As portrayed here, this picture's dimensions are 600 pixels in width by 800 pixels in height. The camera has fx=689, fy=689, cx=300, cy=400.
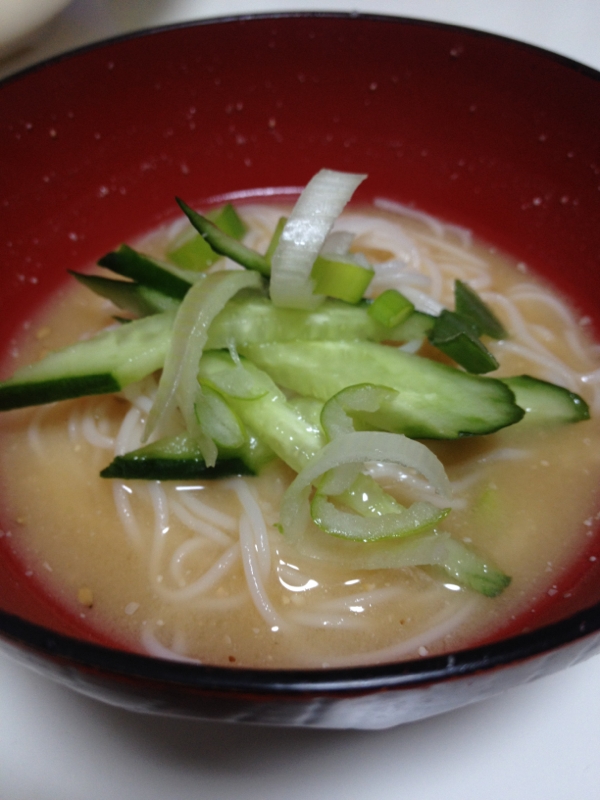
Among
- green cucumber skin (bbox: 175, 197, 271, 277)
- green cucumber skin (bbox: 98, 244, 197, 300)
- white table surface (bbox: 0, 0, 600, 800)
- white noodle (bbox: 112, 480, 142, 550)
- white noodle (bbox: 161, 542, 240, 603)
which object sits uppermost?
green cucumber skin (bbox: 175, 197, 271, 277)

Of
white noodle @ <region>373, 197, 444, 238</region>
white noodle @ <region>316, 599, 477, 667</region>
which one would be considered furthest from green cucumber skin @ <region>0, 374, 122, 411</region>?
white noodle @ <region>373, 197, 444, 238</region>

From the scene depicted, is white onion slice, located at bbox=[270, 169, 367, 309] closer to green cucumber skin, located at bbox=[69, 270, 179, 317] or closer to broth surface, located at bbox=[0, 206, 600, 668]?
green cucumber skin, located at bbox=[69, 270, 179, 317]

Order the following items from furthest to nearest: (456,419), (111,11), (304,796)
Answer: (111,11) < (456,419) < (304,796)

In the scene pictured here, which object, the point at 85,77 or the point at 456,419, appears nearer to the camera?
the point at 456,419

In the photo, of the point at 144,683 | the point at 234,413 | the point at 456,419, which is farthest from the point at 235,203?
the point at 144,683

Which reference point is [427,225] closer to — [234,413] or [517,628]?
[234,413]

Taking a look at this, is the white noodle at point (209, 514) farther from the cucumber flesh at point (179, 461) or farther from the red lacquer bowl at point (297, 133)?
the red lacquer bowl at point (297, 133)
